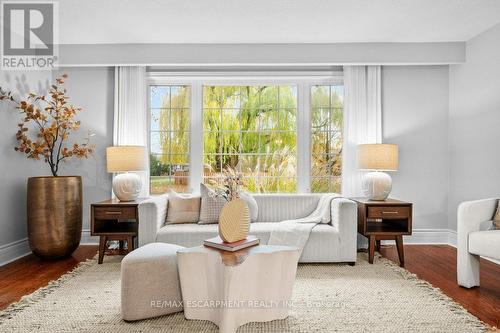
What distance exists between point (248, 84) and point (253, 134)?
2.18 ft

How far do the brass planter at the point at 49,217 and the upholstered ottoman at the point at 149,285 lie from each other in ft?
6.17

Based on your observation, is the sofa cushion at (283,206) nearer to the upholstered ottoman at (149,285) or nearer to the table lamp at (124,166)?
the table lamp at (124,166)

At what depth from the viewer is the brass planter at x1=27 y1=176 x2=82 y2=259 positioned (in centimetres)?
386

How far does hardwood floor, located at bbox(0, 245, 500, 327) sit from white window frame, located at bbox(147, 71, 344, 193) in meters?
1.46

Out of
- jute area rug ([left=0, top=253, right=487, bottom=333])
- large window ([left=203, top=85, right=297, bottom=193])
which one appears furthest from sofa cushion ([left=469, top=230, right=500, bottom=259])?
large window ([left=203, top=85, right=297, bottom=193])

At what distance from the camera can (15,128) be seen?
13.4ft

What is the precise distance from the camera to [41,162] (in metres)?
4.54

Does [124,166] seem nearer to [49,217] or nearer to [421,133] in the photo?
[49,217]

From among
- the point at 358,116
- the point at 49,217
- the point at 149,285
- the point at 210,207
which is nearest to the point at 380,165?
the point at 358,116

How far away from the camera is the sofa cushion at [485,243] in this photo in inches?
107

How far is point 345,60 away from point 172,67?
2.21 metres

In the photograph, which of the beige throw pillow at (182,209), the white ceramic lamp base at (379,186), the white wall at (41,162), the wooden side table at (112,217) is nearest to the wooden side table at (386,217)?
the white ceramic lamp base at (379,186)

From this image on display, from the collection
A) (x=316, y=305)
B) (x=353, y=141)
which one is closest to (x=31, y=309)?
(x=316, y=305)

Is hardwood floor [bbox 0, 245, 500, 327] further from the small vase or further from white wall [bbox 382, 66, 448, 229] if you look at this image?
the small vase
